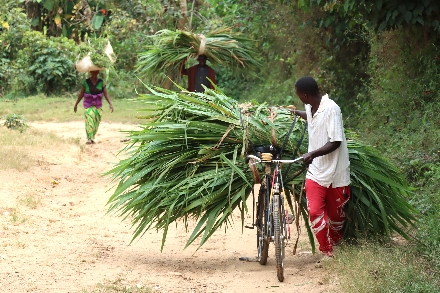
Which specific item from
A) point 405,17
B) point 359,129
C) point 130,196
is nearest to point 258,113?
point 130,196

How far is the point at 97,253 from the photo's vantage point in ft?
21.9

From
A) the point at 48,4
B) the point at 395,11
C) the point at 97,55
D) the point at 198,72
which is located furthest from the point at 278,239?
the point at 48,4

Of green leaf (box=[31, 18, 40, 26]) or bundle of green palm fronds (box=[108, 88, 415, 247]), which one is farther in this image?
green leaf (box=[31, 18, 40, 26])

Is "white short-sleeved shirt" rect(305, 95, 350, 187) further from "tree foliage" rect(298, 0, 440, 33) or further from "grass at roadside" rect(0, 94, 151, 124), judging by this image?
"grass at roadside" rect(0, 94, 151, 124)

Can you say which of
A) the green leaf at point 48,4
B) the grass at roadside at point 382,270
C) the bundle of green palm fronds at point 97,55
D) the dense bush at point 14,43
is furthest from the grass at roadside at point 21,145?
the green leaf at point 48,4

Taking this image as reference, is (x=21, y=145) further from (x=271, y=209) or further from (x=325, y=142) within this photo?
(x=325, y=142)

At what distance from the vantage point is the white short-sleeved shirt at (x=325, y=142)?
557 cm

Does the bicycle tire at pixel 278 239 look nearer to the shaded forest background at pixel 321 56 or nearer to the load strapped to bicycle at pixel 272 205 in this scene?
the load strapped to bicycle at pixel 272 205

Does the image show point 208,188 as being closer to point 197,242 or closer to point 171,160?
point 171,160

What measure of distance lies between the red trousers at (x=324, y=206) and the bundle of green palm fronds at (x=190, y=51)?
5.10 m

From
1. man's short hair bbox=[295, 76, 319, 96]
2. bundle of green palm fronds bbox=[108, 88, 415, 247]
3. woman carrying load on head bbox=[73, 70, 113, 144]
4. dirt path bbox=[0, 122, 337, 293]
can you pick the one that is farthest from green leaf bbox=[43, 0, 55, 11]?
man's short hair bbox=[295, 76, 319, 96]

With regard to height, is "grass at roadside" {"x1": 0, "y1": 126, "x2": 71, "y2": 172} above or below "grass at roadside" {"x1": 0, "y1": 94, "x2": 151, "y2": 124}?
above

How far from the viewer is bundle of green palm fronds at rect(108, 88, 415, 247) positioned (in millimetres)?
5965

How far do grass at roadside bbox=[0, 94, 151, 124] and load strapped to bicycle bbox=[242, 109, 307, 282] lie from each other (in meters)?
10.4
